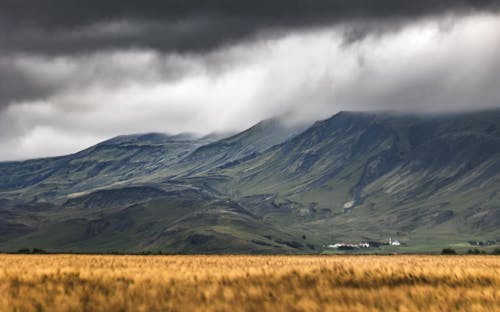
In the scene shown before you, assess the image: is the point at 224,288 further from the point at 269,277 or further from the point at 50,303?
the point at 50,303

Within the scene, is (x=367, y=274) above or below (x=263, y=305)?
above

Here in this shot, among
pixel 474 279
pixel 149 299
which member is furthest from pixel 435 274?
pixel 149 299

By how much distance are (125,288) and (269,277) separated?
6.30 metres

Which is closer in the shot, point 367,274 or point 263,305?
point 263,305

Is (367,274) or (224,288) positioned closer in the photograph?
(224,288)

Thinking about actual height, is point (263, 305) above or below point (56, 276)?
below

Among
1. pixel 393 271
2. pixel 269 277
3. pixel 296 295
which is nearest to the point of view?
pixel 296 295

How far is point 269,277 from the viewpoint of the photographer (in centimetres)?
2572

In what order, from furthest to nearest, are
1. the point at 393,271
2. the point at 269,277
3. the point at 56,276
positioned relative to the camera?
1. the point at 393,271
2. the point at 269,277
3. the point at 56,276

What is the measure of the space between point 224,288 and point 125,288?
11.1 ft

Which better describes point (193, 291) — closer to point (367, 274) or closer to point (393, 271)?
point (367, 274)

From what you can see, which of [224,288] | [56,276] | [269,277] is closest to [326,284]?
[269,277]

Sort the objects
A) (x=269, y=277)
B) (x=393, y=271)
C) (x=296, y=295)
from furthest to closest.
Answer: (x=393, y=271) → (x=269, y=277) → (x=296, y=295)

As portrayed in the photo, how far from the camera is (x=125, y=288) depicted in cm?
2195
